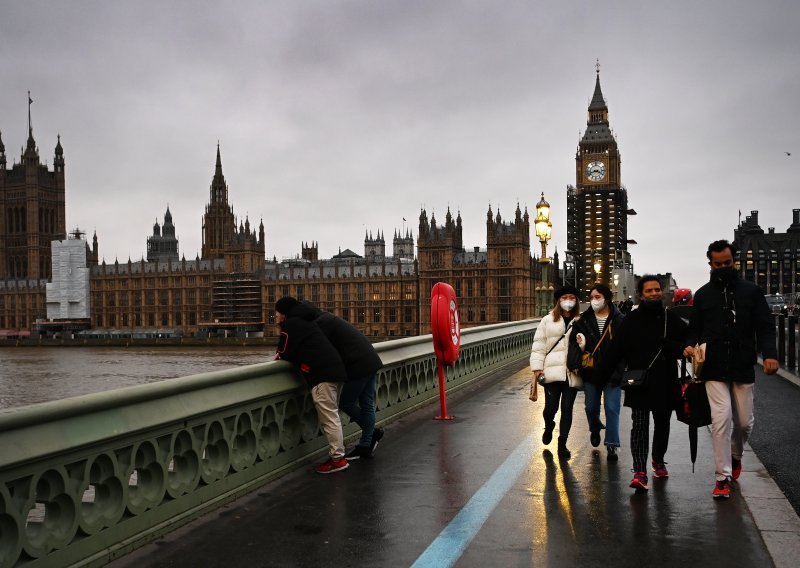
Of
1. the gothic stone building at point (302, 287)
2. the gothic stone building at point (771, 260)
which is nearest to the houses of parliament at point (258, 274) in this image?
the gothic stone building at point (302, 287)

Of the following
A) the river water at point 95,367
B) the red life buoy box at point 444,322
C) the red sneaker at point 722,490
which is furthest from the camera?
the river water at point 95,367

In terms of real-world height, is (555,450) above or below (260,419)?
below

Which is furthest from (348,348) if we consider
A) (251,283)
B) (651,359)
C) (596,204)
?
(596,204)

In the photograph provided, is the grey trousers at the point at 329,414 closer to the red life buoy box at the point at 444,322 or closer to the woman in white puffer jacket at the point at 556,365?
the woman in white puffer jacket at the point at 556,365

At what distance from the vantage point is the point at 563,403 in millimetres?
8484

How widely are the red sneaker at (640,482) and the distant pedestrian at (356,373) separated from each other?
2.64 metres

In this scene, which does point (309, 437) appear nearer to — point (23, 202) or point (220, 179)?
point (220, 179)

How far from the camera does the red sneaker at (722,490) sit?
632cm

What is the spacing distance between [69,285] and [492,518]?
494 ft

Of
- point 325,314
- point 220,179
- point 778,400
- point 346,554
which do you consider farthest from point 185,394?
point 220,179

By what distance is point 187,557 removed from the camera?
5055 millimetres

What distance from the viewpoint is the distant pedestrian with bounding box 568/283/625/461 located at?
26.6ft

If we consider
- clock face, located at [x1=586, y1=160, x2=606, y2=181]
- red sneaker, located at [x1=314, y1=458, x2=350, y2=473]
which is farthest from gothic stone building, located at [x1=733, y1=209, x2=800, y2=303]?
red sneaker, located at [x1=314, y1=458, x2=350, y2=473]

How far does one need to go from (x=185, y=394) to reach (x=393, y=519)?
1805 mm
